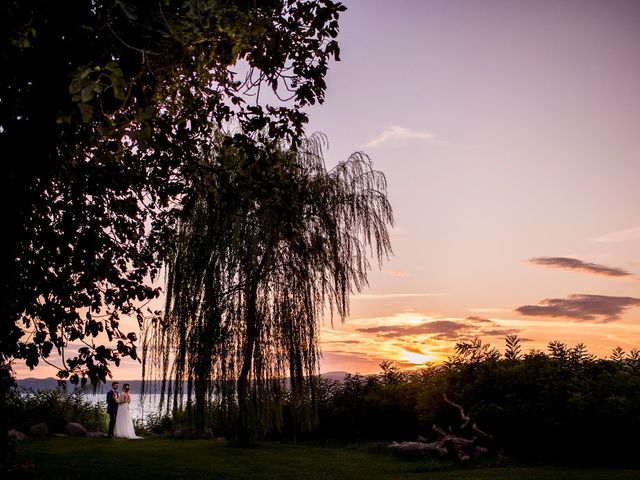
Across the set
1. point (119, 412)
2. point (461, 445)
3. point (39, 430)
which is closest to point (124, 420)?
point (119, 412)

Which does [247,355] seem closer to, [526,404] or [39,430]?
[526,404]

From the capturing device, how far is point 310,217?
1341cm

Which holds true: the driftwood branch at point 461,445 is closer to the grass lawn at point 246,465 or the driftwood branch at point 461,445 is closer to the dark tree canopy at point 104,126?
the grass lawn at point 246,465

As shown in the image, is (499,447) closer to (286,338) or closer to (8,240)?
(286,338)

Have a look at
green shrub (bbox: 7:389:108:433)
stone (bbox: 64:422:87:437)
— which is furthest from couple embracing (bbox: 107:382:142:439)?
green shrub (bbox: 7:389:108:433)

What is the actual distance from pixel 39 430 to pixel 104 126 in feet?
52.6

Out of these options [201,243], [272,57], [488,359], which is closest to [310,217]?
[201,243]

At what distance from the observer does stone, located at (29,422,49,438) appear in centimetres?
1711

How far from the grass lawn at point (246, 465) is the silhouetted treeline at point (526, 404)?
3.98 ft

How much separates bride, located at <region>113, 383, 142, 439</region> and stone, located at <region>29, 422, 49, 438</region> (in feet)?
7.40

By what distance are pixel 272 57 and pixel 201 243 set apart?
6.78 metres

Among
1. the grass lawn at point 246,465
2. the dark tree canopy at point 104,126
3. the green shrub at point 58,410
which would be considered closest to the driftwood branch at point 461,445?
the grass lawn at point 246,465

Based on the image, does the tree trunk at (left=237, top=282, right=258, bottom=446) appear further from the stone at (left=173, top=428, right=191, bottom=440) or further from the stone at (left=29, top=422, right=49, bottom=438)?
the stone at (left=29, top=422, right=49, bottom=438)

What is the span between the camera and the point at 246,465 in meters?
11.4
